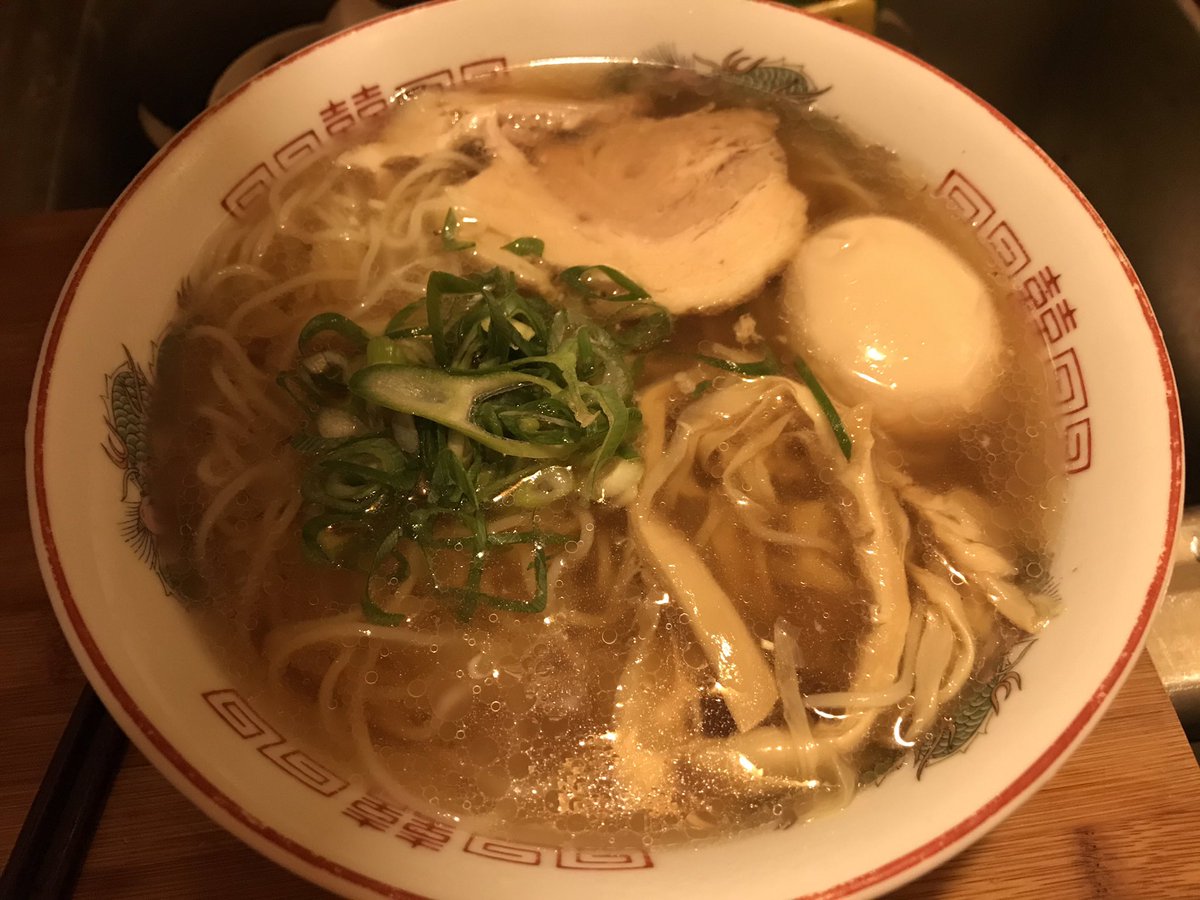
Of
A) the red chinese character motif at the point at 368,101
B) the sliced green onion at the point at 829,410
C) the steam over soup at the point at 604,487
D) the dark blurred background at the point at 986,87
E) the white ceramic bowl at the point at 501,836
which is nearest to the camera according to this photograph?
the white ceramic bowl at the point at 501,836

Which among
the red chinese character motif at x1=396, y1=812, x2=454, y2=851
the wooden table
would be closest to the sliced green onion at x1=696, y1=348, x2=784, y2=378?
the wooden table

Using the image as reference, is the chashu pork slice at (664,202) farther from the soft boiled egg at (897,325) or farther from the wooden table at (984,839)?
the wooden table at (984,839)

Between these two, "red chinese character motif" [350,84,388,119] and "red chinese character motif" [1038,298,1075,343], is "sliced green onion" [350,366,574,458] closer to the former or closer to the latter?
"red chinese character motif" [350,84,388,119]

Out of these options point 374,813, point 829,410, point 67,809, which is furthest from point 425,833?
point 829,410

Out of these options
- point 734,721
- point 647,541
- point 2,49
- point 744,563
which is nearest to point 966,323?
point 744,563

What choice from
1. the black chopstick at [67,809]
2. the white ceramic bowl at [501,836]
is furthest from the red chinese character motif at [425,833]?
the black chopstick at [67,809]

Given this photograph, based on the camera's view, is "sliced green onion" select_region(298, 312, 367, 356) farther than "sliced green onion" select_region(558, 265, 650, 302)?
No
